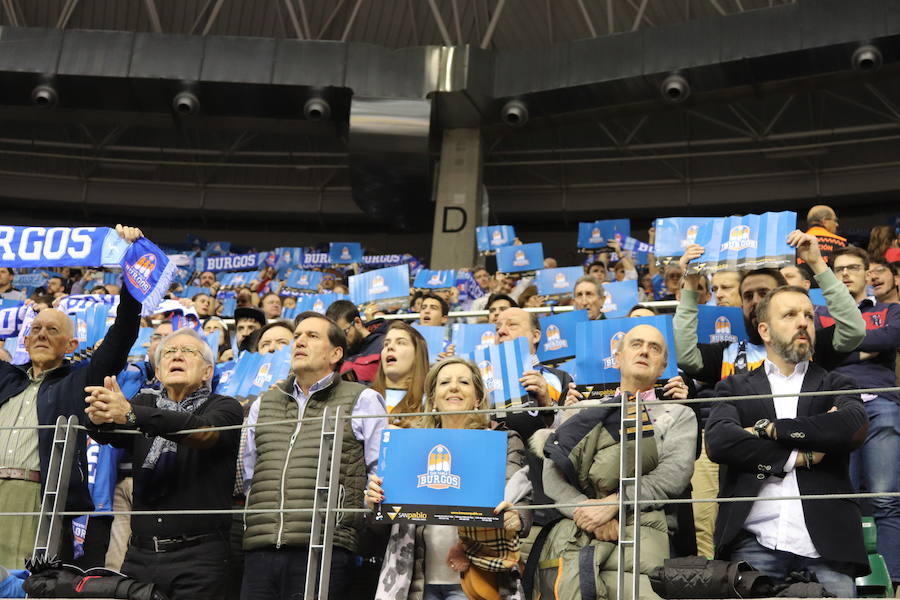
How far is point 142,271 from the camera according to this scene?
18.2 feet

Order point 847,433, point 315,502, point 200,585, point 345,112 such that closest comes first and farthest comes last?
point 847,433 < point 315,502 < point 200,585 < point 345,112

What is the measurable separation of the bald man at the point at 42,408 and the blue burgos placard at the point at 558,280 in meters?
5.27

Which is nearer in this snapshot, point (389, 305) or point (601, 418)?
point (601, 418)

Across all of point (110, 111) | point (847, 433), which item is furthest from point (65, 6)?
point (847, 433)

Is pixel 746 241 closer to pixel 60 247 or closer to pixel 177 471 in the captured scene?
pixel 177 471

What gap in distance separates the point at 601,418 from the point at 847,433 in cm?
91

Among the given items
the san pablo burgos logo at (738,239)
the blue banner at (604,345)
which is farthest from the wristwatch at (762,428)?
the san pablo burgos logo at (738,239)

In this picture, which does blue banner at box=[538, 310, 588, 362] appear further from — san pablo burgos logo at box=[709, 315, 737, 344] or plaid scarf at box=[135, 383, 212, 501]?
plaid scarf at box=[135, 383, 212, 501]

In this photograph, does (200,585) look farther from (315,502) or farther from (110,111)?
(110,111)

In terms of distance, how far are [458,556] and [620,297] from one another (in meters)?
4.70

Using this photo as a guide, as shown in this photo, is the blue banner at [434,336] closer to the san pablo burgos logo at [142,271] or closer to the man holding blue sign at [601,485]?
the san pablo burgos logo at [142,271]

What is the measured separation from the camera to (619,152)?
→ 21.4m

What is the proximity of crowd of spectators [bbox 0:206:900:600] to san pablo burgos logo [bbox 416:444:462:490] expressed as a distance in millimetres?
219

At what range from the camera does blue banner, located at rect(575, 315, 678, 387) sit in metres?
5.03
